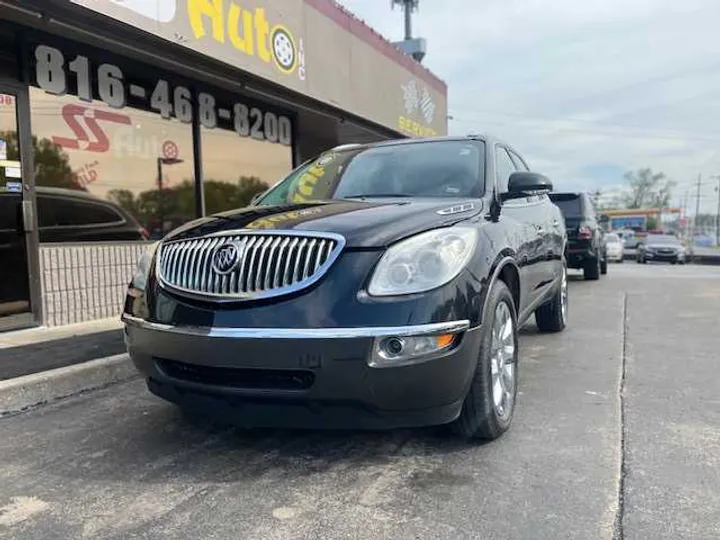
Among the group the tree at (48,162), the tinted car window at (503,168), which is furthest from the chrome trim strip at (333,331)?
the tree at (48,162)

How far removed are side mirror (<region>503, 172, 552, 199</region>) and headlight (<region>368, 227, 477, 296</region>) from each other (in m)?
1.10

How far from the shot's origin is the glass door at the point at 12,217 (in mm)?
6172

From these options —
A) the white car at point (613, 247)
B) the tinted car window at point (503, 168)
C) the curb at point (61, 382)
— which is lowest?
the white car at point (613, 247)

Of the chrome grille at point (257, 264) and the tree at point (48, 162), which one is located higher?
the tree at point (48, 162)

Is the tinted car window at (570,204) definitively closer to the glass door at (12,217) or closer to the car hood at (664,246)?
the glass door at (12,217)

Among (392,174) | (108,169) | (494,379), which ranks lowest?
(494,379)

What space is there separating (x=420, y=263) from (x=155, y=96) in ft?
20.0

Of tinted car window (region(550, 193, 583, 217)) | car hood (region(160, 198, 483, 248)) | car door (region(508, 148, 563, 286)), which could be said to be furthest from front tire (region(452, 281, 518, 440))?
tinted car window (region(550, 193, 583, 217))

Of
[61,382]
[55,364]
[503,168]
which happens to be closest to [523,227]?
[503,168]

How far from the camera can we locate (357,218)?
3.21 metres

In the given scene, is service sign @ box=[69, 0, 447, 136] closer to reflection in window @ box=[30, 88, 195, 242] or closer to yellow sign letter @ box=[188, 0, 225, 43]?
yellow sign letter @ box=[188, 0, 225, 43]

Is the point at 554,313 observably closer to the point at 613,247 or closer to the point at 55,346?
the point at 55,346

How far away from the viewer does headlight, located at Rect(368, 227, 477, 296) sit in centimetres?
288

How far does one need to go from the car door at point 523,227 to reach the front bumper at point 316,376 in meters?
1.30
